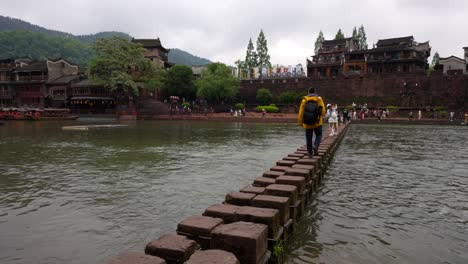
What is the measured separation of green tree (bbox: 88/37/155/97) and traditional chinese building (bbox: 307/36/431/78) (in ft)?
128

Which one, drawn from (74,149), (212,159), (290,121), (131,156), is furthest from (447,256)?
(290,121)

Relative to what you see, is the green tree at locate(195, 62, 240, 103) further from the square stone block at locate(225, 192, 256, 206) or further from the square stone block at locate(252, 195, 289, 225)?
the square stone block at locate(252, 195, 289, 225)

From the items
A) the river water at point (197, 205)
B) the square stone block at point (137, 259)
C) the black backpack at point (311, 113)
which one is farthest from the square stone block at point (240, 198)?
the black backpack at point (311, 113)

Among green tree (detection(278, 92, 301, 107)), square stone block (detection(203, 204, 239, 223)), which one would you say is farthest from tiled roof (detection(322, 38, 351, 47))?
square stone block (detection(203, 204, 239, 223))

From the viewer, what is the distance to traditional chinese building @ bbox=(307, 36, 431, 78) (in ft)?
223

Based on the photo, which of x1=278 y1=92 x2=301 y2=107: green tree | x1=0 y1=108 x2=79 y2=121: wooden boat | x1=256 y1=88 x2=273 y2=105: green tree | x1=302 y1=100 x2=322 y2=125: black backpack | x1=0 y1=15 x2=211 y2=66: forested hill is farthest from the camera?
x1=0 y1=15 x2=211 y2=66: forested hill

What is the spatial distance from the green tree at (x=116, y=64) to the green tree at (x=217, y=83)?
10.7 meters

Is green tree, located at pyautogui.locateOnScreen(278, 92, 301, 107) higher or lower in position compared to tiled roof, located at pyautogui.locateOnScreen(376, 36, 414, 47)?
lower

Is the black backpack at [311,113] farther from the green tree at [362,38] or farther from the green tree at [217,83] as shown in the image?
the green tree at [362,38]

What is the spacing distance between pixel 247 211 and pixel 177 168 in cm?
788

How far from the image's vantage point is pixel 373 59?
71188 mm

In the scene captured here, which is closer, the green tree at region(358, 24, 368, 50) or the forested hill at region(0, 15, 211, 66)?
the green tree at region(358, 24, 368, 50)

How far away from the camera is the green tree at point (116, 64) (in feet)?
183

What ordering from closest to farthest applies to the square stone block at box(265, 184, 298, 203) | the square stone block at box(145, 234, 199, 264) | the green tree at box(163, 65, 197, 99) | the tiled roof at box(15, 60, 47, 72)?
the square stone block at box(145, 234, 199, 264)
the square stone block at box(265, 184, 298, 203)
the green tree at box(163, 65, 197, 99)
the tiled roof at box(15, 60, 47, 72)
